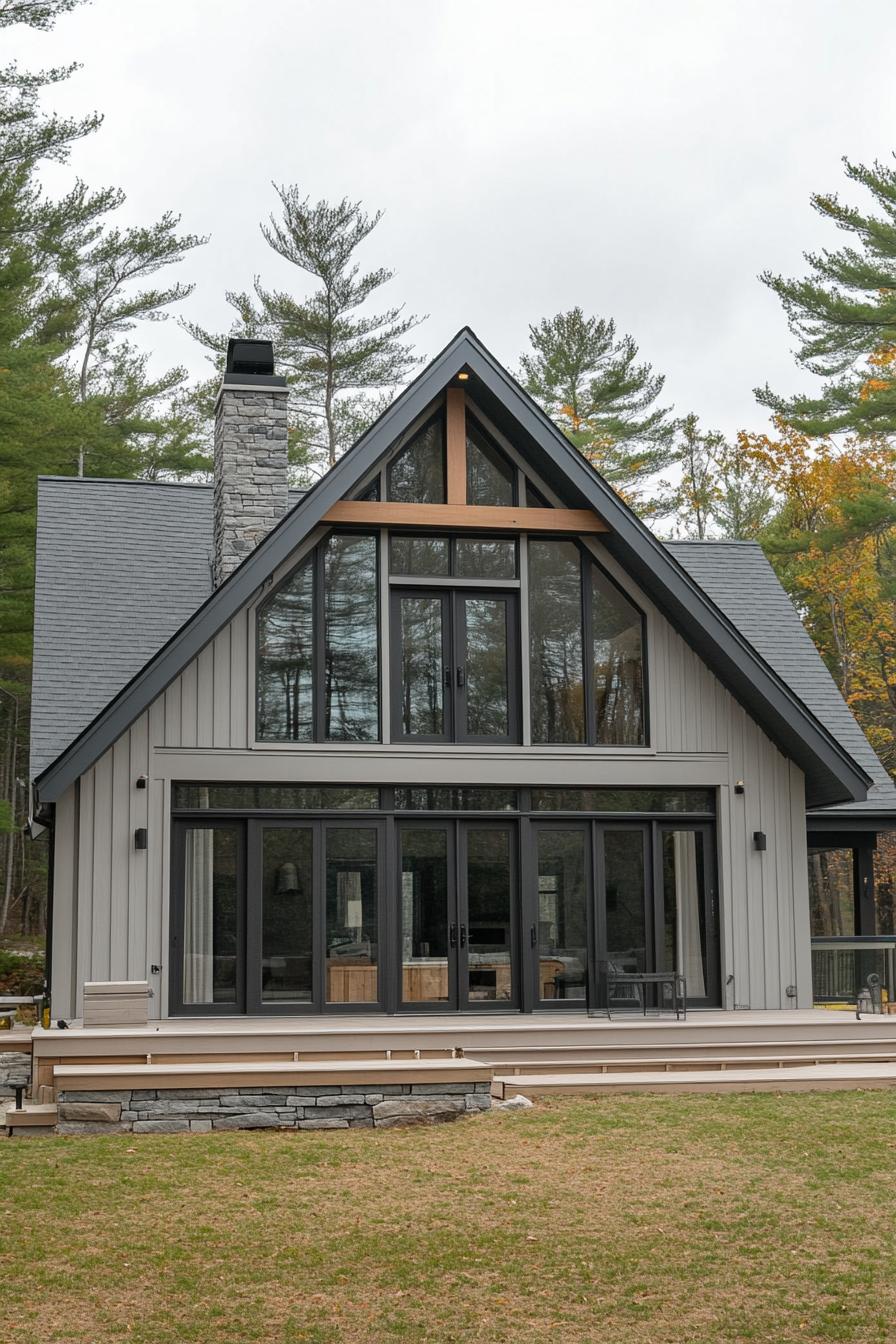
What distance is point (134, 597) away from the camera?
14.5 m

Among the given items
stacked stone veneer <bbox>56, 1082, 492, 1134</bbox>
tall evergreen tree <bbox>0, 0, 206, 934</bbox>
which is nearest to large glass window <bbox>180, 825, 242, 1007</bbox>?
stacked stone veneer <bbox>56, 1082, 492, 1134</bbox>

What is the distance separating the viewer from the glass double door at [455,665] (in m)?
13.3

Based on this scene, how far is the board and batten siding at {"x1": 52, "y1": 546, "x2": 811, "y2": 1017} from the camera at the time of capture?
12445mm

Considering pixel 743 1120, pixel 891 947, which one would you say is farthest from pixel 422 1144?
pixel 891 947

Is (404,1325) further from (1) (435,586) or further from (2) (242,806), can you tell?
(1) (435,586)

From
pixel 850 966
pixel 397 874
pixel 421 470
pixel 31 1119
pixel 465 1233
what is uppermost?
pixel 421 470

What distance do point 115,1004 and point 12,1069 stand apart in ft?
3.77

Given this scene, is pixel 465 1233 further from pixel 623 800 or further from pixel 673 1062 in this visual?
pixel 623 800

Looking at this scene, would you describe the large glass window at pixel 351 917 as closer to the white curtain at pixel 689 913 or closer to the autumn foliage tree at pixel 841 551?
the white curtain at pixel 689 913

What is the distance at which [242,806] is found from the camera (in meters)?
12.9

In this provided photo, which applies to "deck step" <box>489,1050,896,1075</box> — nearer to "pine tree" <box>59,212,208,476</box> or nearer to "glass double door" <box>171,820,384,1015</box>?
"glass double door" <box>171,820,384,1015</box>

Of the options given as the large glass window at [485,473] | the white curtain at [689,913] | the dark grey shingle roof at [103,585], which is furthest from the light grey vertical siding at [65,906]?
the white curtain at [689,913]

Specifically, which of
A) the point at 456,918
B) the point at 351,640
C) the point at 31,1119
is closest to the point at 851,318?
the point at 351,640

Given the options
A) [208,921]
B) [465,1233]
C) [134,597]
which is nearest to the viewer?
[465,1233]
